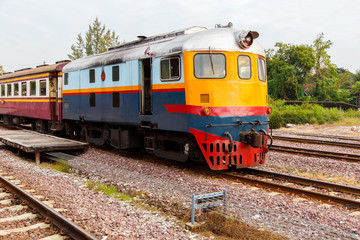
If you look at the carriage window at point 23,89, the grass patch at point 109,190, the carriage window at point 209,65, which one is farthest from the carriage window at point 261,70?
the carriage window at point 23,89

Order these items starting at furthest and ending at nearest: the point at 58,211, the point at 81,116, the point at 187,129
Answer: the point at 81,116 < the point at 187,129 < the point at 58,211

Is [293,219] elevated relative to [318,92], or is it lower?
lower

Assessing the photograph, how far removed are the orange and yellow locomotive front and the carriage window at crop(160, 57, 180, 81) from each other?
0.38 m

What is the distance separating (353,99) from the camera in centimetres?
4144

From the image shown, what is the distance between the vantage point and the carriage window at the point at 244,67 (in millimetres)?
8812

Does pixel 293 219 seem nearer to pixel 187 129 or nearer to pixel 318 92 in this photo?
pixel 187 129

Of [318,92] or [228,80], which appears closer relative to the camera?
[228,80]

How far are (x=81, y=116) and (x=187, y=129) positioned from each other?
6.60m

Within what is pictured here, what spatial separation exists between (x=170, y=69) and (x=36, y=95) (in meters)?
10.9

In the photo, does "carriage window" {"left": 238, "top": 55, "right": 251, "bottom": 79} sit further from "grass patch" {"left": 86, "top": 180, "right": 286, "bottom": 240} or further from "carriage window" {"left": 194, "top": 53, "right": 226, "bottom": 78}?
"grass patch" {"left": 86, "top": 180, "right": 286, "bottom": 240}

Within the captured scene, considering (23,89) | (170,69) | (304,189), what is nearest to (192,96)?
(170,69)

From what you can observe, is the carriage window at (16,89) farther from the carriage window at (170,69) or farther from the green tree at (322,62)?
the green tree at (322,62)

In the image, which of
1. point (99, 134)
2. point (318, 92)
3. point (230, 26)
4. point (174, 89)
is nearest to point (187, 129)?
point (174, 89)

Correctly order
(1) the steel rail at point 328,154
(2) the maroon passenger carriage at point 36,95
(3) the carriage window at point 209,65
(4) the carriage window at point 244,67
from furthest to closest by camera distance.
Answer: (2) the maroon passenger carriage at point 36,95 → (1) the steel rail at point 328,154 → (4) the carriage window at point 244,67 → (3) the carriage window at point 209,65
